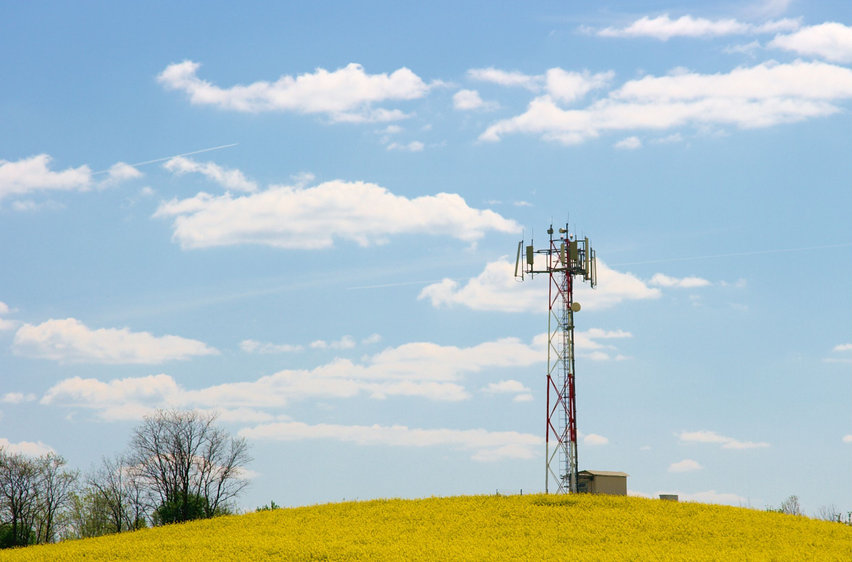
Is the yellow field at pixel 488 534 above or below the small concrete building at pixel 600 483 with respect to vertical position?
below

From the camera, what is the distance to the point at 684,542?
46.6 metres

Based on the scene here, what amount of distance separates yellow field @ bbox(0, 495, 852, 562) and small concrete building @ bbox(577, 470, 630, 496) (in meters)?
1.67

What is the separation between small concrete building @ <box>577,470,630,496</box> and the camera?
57.2 metres

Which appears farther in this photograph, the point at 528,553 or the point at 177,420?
the point at 177,420

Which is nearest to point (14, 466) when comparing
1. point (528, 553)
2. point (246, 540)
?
point (246, 540)

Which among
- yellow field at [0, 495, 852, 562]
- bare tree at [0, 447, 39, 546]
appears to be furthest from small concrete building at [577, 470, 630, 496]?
bare tree at [0, 447, 39, 546]

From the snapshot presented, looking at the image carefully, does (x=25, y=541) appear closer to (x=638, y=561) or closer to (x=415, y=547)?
(x=415, y=547)

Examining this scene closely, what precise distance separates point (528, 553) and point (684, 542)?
31.9 ft

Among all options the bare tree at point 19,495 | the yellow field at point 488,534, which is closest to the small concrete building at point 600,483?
the yellow field at point 488,534

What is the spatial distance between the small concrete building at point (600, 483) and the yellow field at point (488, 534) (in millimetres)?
1675

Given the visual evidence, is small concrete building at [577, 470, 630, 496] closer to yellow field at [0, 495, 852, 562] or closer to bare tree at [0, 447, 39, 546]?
yellow field at [0, 495, 852, 562]

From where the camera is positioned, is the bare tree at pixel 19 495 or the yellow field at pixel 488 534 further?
the bare tree at pixel 19 495

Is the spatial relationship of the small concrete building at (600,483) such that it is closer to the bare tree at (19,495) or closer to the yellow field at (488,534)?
the yellow field at (488,534)

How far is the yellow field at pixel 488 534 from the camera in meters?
43.6
